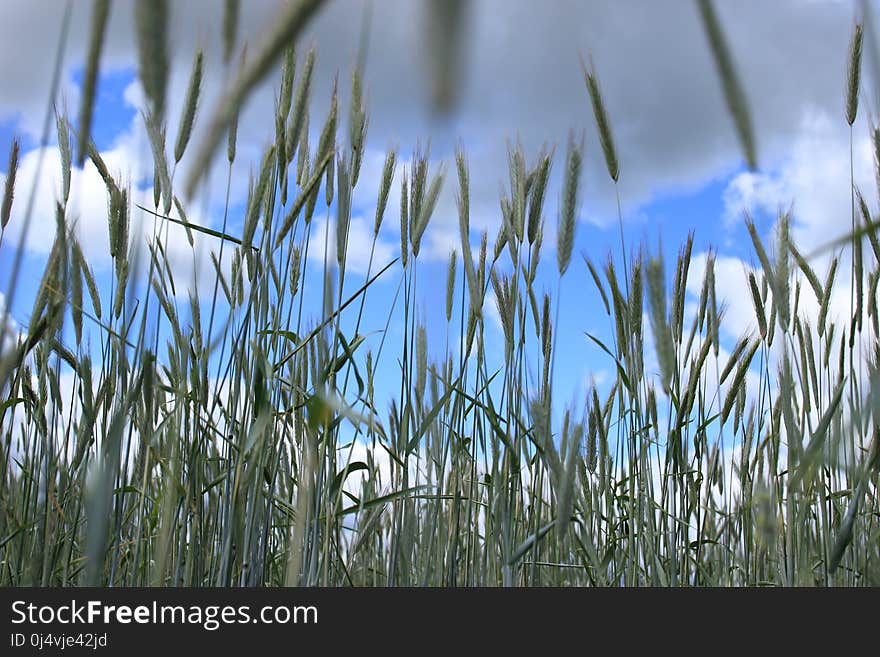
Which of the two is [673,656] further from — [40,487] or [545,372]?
[40,487]

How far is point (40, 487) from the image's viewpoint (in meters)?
1.57

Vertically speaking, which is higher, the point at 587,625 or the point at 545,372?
the point at 545,372

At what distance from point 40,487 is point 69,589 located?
0.66 m

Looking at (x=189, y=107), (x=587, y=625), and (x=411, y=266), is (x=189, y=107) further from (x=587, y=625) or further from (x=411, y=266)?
(x=587, y=625)

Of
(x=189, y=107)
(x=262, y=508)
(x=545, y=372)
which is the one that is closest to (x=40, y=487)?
(x=262, y=508)

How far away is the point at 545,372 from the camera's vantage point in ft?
4.59

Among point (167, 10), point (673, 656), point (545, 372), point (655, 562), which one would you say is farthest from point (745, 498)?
point (167, 10)

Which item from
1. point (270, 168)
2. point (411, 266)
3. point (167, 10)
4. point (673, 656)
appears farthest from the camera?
point (411, 266)

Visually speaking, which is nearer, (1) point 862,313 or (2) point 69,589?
(2) point 69,589

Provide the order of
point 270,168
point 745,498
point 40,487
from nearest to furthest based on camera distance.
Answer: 1. point 270,168
2. point 40,487
3. point 745,498

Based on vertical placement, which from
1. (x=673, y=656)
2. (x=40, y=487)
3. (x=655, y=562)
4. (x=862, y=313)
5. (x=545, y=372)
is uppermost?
(x=862, y=313)

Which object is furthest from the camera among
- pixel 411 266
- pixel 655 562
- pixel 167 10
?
pixel 411 266

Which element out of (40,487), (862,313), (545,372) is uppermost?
(862,313)

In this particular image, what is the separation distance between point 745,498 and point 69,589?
1.52 m
